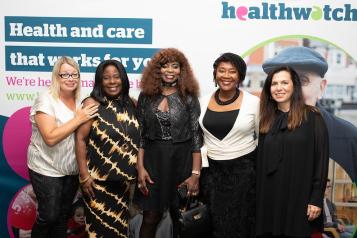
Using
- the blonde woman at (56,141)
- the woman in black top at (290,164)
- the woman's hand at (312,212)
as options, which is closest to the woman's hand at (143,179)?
the blonde woman at (56,141)

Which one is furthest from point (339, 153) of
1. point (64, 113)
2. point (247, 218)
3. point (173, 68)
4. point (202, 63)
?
point (64, 113)

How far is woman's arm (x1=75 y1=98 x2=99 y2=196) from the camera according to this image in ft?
8.24

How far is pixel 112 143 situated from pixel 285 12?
1704 millimetres

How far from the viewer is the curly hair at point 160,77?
2.63 meters

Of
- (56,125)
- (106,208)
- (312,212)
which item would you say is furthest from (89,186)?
(312,212)

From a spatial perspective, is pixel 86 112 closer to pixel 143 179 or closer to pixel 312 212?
pixel 143 179

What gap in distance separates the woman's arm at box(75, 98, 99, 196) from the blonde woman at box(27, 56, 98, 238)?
0.15 ft

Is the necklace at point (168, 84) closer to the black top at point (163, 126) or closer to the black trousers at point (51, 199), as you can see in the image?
the black top at point (163, 126)

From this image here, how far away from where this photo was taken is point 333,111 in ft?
10.2

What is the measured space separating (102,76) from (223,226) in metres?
1.30

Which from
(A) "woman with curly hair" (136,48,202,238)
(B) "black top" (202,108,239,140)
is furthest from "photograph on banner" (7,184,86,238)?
(B) "black top" (202,108,239,140)

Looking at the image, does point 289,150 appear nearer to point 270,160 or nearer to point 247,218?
point 270,160

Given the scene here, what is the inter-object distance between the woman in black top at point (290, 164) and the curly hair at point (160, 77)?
0.59 m

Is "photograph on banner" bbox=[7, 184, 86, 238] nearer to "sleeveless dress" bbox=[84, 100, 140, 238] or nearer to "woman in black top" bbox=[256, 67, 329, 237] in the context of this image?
"sleeveless dress" bbox=[84, 100, 140, 238]
